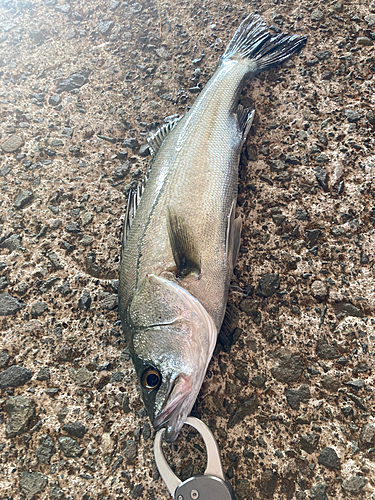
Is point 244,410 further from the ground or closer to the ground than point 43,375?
closer to the ground

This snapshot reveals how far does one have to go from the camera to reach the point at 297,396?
1.73 meters

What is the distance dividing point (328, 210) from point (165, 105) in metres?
1.49

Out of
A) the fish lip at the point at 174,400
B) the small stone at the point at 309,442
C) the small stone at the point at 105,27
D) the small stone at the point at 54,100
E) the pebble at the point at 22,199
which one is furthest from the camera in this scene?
the small stone at the point at 105,27

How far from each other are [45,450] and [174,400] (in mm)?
826

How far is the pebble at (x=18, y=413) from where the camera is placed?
185 centimetres

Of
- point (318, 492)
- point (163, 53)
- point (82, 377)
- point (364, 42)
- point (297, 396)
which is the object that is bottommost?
point (318, 492)

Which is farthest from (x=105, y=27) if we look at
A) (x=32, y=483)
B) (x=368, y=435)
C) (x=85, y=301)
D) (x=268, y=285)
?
(x=368, y=435)

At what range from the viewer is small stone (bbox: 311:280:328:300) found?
190 centimetres

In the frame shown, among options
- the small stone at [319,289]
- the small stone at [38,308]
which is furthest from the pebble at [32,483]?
the small stone at [319,289]

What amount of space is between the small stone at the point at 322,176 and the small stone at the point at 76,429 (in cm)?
196

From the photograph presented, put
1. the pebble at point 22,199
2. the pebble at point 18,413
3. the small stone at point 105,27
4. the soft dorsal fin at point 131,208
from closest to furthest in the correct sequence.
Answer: the pebble at point 18,413
the soft dorsal fin at point 131,208
the pebble at point 22,199
the small stone at point 105,27

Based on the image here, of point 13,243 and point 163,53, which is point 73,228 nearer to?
point 13,243

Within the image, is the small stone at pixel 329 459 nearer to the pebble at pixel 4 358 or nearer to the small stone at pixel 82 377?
the small stone at pixel 82 377

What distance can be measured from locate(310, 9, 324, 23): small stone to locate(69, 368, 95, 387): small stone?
9.80 feet
